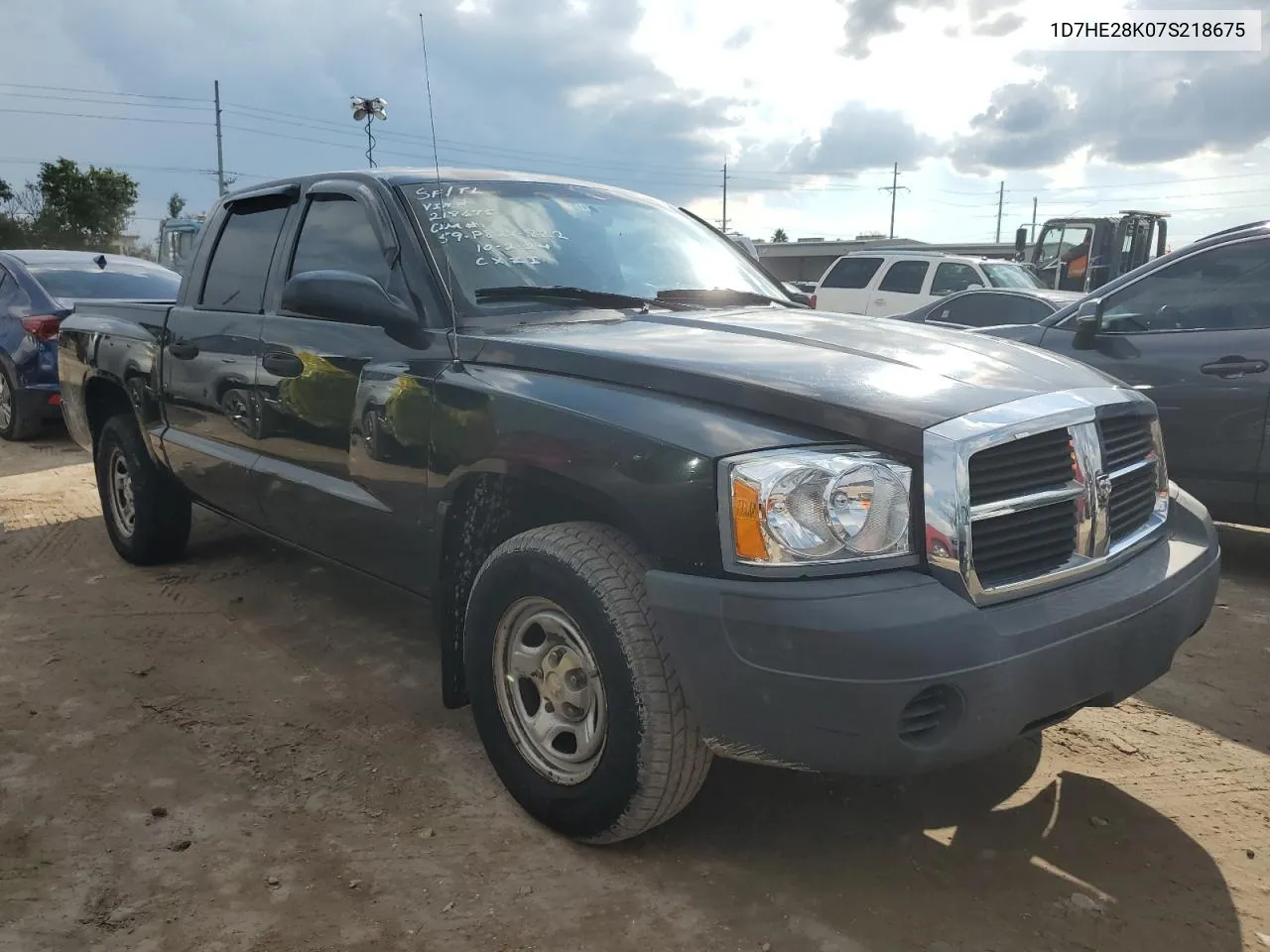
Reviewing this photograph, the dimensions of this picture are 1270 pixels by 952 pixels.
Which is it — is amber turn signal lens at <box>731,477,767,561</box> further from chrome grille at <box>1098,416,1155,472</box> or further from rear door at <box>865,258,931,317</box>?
rear door at <box>865,258,931,317</box>

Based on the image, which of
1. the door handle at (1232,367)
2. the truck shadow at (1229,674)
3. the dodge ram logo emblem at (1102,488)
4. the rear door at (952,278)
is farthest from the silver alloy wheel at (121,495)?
the rear door at (952,278)

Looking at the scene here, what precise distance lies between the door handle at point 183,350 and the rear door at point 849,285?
11925 millimetres

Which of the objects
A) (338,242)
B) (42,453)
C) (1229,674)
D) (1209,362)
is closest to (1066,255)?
(1209,362)

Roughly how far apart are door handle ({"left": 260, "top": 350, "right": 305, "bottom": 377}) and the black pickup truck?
14 mm

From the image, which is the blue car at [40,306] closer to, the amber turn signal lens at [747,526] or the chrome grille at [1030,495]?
the amber turn signal lens at [747,526]

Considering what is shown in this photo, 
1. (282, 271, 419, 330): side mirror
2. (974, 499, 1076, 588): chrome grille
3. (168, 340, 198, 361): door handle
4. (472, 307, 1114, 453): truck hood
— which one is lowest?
(974, 499, 1076, 588): chrome grille

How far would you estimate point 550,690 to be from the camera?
8.45 feet

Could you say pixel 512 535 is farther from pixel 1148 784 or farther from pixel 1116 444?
pixel 1148 784

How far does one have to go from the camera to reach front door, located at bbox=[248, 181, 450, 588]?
296 cm

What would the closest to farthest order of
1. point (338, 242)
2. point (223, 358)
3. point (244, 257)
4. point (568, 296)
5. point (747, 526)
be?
point (747, 526), point (568, 296), point (338, 242), point (223, 358), point (244, 257)

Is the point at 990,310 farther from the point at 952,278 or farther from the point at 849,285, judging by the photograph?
the point at 849,285

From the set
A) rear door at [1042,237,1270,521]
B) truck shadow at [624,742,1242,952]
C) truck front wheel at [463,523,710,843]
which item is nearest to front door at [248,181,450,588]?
truck front wheel at [463,523,710,843]

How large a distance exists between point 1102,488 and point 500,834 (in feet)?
5.88

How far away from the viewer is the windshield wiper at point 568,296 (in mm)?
3064
